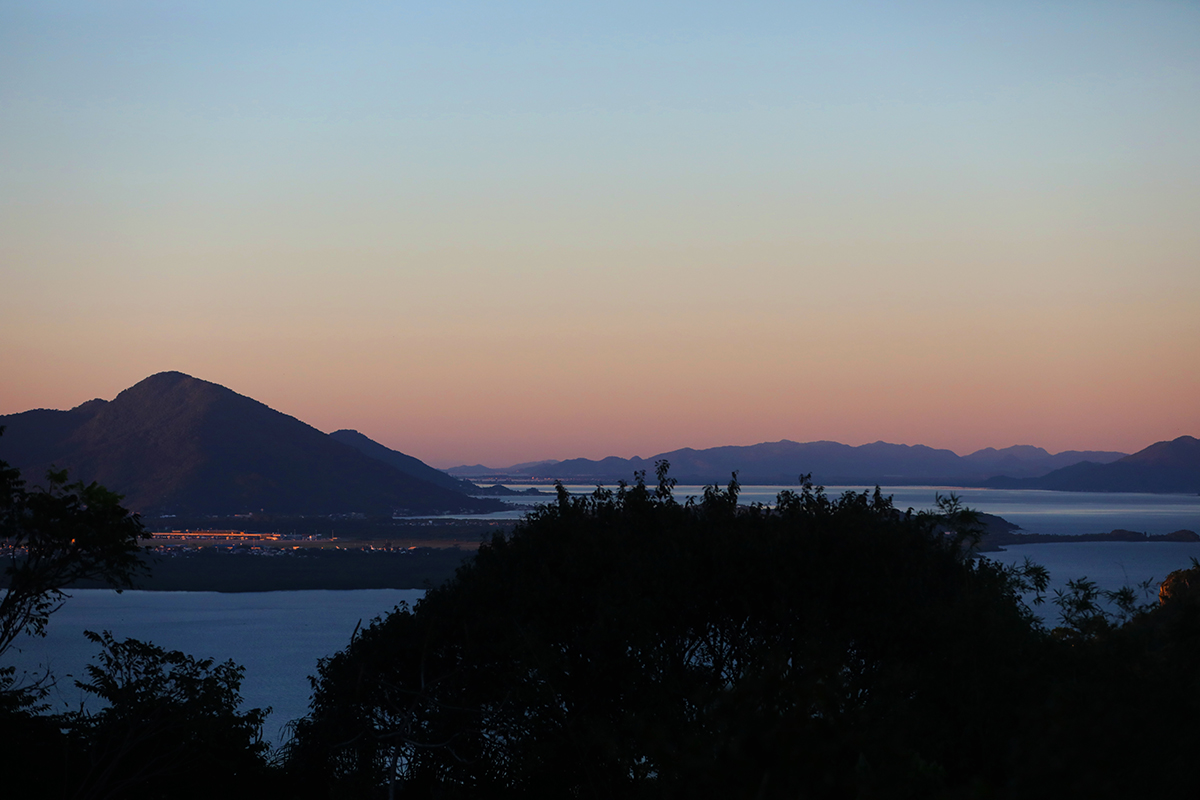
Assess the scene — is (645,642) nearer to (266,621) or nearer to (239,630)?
(239,630)

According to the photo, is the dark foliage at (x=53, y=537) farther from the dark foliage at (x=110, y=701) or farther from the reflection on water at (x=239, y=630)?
the reflection on water at (x=239, y=630)

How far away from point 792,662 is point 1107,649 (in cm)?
497

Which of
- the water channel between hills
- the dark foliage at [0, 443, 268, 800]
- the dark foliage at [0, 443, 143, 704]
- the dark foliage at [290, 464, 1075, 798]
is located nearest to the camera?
the dark foliage at [290, 464, 1075, 798]

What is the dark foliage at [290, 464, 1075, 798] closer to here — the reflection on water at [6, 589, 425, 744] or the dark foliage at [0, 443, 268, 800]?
the dark foliage at [0, 443, 268, 800]

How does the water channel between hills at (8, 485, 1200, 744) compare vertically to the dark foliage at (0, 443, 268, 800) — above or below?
below

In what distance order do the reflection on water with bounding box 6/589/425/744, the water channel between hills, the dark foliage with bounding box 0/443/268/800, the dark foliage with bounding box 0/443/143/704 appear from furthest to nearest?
the water channel between hills → the reflection on water with bounding box 6/589/425/744 → the dark foliage with bounding box 0/443/143/704 → the dark foliage with bounding box 0/443/268/800

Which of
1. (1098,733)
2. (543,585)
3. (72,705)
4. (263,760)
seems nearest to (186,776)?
(263,760)

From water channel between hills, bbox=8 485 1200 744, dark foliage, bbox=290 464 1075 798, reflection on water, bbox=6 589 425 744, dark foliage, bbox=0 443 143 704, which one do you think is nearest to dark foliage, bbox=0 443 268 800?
dark foliage, bbox=0 443 143 704

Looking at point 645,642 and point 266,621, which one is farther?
point 266,621

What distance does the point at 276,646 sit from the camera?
68438 mm

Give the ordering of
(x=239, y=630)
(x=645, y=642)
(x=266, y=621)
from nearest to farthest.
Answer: (x=645, y=642)
(x=239, y=630)
(x=266, y=621)

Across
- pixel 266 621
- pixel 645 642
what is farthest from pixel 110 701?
pixel 266 621

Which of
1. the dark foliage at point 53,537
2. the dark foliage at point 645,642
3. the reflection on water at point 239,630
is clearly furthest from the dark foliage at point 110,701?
the reflection on water at point 239,630

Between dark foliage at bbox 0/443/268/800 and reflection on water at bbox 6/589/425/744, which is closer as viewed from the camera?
dark foliage at bbox 0/443/268/800
